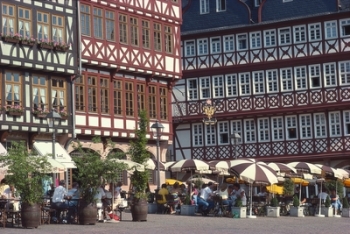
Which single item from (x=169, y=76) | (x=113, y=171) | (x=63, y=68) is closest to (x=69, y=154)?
(x=63, y=68)

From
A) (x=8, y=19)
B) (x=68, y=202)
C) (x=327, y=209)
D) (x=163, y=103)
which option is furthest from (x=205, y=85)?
(x=68, y=202)

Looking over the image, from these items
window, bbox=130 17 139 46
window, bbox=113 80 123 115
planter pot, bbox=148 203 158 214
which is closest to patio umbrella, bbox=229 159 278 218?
planter pot, bbox=148 203 158 214

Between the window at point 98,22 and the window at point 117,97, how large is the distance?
7.92 ft

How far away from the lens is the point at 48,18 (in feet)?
135

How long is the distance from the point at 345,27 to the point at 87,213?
33.3 meters

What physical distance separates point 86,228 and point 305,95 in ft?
110

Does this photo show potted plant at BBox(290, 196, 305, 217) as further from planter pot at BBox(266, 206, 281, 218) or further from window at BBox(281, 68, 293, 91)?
window at BBox(281, 68, 293, 91)

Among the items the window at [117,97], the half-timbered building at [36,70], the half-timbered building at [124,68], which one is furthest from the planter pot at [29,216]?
the window at [117,97]

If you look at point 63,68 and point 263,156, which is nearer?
point 63,68

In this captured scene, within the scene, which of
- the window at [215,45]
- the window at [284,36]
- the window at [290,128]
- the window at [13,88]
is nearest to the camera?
the window at [13,88]

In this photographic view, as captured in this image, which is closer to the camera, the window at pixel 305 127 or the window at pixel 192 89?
the window at pixel 305 127

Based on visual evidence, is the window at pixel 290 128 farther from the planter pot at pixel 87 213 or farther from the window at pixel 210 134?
the planter pot at pixel 87 213

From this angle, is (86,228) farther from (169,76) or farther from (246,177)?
(169,76)

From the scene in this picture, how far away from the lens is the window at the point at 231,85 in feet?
199
